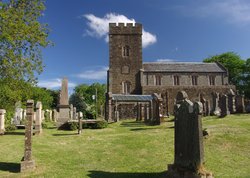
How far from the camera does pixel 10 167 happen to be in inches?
371

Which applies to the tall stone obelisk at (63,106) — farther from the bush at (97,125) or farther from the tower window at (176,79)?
the tower window at (176,79)

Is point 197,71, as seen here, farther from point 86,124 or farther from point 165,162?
point 165,162

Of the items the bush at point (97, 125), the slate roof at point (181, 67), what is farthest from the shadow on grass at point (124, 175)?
the slate roof at point (181, 67)

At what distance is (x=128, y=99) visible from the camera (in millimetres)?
39625

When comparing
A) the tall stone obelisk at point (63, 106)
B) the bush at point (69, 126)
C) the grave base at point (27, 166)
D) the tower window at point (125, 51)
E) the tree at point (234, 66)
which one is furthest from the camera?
the tree at point (234, 66)

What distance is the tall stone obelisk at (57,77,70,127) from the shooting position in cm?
2100

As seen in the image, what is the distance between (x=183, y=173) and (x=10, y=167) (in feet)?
20.3

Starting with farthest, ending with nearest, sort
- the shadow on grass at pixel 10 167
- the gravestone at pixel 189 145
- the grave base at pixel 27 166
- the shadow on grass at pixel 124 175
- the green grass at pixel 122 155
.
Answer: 1. the shadow on grass at pixel 10 167
2. the grave base at pixel 27 166
3. the green grass at pixel 122 155
4. the shadow on grass at pixel 124 175
5. the gravestone at pixel 189 145

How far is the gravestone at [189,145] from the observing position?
7.33 m

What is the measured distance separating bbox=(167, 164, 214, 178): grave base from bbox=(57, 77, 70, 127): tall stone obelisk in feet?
47.0

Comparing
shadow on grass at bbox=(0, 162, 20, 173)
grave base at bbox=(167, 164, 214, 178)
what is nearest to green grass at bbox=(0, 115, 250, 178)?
shadow on grass at bbox=(0, 162, 20, 173)

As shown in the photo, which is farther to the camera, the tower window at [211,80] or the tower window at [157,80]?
the tower window at [211,80]

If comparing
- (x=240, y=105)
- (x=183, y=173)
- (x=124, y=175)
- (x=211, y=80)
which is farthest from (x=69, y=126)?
(x=211, y=80)

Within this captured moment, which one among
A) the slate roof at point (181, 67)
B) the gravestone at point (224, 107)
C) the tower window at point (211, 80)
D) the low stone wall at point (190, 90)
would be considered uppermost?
the slate roof at point (181, 67)
